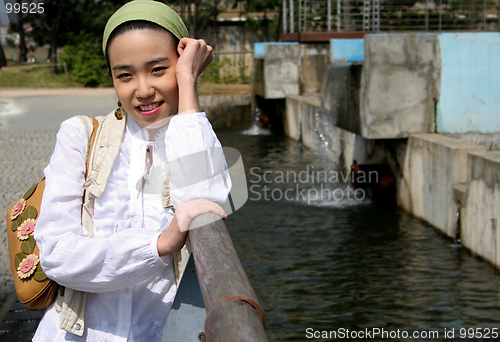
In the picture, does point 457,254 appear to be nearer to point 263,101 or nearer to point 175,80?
point 175,80

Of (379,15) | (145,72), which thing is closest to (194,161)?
(145,72)

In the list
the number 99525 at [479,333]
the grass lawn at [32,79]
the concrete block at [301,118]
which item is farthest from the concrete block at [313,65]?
the grass lawn at [32,79]

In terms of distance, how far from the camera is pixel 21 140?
14.2 meters

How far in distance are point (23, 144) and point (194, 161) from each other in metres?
12.5

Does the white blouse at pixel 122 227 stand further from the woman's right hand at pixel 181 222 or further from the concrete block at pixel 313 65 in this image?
the concrete block at pixel 313 65

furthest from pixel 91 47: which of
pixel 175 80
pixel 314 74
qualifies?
pixel 175 80

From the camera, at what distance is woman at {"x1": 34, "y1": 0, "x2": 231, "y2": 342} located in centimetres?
179

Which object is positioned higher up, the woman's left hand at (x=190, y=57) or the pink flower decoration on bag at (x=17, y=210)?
the woman's left hand at (x=190, y=57)

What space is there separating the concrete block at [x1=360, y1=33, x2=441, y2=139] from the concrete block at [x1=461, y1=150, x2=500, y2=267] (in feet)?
5.74

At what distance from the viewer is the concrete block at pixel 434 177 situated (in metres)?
7.48

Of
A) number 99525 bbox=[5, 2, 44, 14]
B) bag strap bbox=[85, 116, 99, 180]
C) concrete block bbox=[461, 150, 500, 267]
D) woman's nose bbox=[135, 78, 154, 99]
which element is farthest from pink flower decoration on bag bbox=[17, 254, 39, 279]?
number 99525 bbox=[5, 2, 44, 14]

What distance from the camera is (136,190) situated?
2.00m

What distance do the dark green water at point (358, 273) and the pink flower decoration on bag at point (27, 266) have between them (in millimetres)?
3756

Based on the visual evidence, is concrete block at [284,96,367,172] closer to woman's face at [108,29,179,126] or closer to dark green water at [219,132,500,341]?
dark green water at [219,132,500,341]
